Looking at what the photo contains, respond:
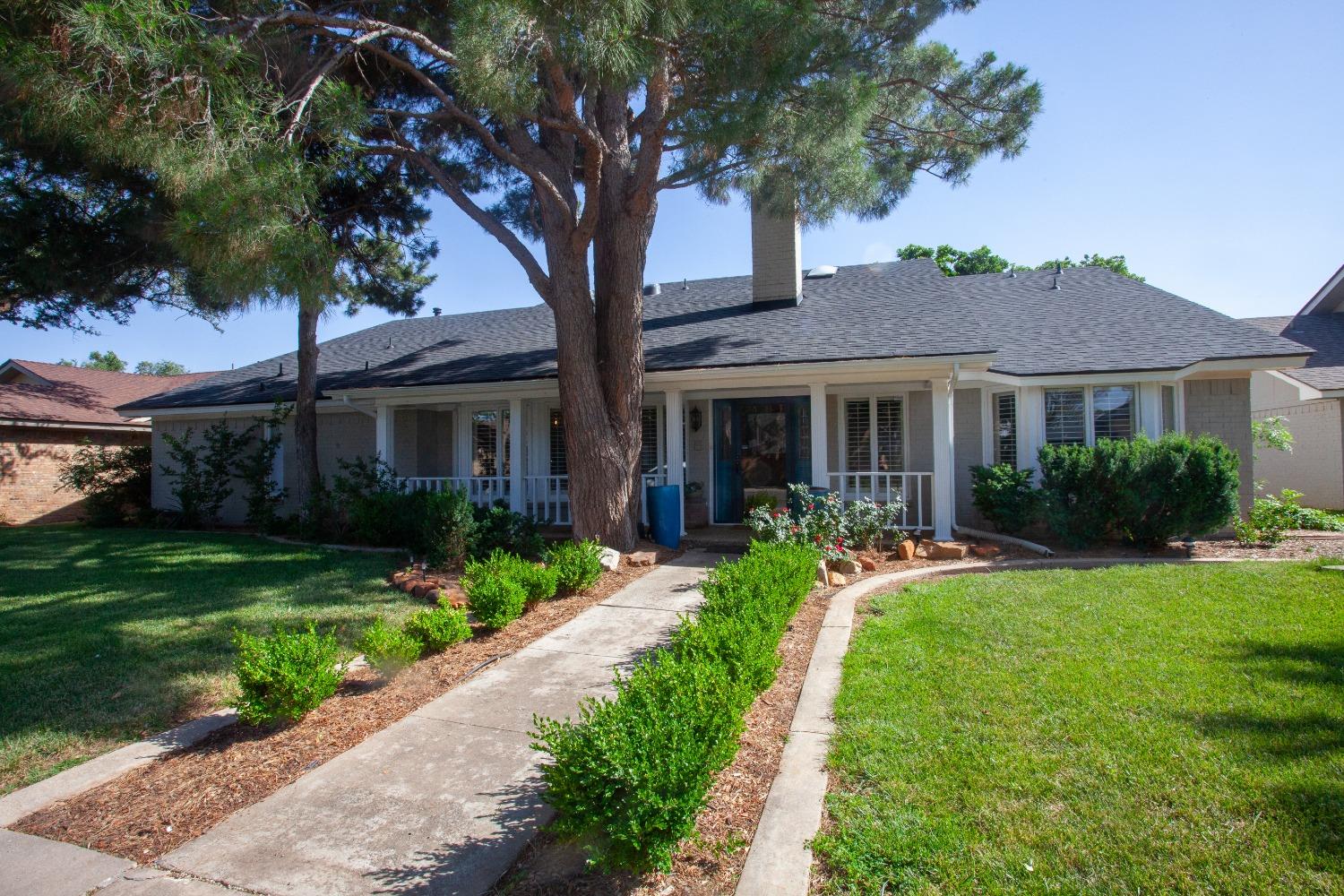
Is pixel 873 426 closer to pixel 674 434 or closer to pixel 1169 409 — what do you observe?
pixel 674 434

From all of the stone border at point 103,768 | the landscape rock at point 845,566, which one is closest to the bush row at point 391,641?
the stone border at point 103,768

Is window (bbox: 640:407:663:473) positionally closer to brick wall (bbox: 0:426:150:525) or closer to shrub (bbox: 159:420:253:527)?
shrub (bbox: 159:420:253:527)

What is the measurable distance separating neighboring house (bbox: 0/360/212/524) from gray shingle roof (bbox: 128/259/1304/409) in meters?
4.14

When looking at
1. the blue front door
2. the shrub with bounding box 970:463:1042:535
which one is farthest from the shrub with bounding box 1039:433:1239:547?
the blue front door

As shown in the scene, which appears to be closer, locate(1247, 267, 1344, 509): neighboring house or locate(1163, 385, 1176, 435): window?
locate(1163, 385, 1176, 435): window

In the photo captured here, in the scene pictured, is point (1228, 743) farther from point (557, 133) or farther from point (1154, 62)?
point (557, 133)

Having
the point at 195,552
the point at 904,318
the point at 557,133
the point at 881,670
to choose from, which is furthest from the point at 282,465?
the point at 881,670

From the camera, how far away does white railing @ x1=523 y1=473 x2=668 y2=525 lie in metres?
12.2

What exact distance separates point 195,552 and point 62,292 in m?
4.52

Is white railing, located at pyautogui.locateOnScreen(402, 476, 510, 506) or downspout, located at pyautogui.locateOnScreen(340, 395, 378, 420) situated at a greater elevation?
downspout, located at pyautogui.locateOnScreen(340, 395, 378, 420)

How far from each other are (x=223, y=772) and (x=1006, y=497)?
31.5 feet

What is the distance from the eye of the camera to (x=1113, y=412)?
1109cm

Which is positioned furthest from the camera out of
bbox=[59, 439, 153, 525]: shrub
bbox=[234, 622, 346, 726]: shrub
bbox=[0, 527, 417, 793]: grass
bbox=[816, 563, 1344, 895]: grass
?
bbox=[59, 439, 153, 525]: shrub

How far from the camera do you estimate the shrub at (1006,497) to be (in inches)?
389
